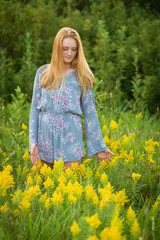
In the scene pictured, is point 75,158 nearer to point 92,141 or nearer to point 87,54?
point 92,141

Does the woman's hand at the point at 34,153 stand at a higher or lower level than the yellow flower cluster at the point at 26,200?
higher

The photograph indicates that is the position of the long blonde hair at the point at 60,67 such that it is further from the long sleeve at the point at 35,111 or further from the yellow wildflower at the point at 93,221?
the yellow wildflower at the point at 93,221

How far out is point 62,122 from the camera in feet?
8.18

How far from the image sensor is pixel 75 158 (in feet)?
8.23

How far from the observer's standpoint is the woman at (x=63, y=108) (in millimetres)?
2494

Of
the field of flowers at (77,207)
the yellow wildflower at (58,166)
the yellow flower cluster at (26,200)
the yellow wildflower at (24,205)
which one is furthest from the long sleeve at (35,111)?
the yellow wildflower at (24,205)

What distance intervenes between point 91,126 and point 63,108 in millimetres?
302

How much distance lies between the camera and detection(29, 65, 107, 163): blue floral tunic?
98.2 inches

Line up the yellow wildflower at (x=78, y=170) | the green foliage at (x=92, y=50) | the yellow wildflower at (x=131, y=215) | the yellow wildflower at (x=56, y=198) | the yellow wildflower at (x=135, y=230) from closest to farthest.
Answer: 1. the yellow wildflower at (x=135, y=230)
2. the yellow wildflower at (x=131, y=215)
3. the yellow wildflower at (x=56, y=198)
4. the yellow wildflower at (x=78, y=170)
5. the green foliage at (x=92, y=50)

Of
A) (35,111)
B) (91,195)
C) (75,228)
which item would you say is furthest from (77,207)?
(35,111)

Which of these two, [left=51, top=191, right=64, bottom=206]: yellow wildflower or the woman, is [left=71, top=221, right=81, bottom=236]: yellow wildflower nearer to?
[left=51, top=191, right=64, bottom=206]: yellow wildflower

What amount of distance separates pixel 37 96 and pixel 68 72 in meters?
0.33

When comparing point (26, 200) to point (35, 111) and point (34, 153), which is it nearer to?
point (34, 153)

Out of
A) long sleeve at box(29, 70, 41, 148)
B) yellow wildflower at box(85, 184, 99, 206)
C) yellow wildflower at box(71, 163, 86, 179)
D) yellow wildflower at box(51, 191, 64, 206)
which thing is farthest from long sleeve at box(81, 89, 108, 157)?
yellow wildflower at box(51, 191, 64, 206)
